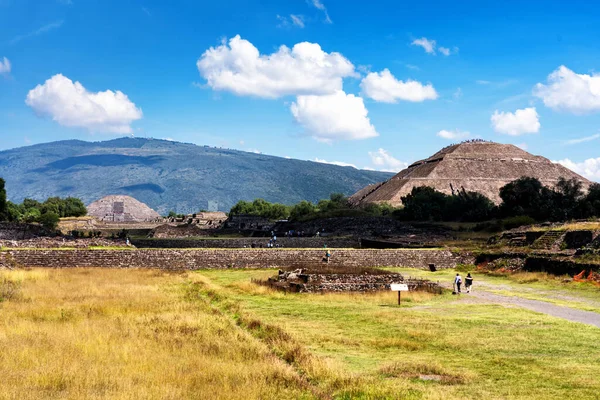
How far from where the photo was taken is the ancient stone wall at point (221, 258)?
41312 millimetres

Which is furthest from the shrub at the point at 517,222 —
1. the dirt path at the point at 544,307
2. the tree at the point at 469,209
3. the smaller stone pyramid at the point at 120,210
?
the smaller stone pyramid at the point at 120,210

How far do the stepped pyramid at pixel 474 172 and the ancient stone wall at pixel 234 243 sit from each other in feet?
272

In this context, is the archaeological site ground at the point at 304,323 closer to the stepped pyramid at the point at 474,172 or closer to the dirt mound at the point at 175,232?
the dirt mound at the point at 175,232

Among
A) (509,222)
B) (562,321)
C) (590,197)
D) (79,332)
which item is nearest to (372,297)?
(562,321)

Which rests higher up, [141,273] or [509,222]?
[509,222]

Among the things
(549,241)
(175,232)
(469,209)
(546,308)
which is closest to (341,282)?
(546,308)

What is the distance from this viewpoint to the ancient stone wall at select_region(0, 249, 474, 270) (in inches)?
1626

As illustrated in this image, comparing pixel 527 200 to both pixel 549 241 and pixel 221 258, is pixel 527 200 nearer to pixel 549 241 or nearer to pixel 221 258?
pixel 549 241

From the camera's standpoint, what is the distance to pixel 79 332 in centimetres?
1725

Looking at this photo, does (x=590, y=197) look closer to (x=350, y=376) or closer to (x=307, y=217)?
(x=307, y=217)

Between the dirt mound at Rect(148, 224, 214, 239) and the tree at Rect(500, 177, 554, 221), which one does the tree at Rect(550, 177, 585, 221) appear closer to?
the tree at Rect(500, 177, 554, 221)

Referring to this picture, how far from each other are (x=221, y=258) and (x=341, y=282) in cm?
1672

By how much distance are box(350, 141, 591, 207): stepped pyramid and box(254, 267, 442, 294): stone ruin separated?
116926mm

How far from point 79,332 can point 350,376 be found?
886cm
